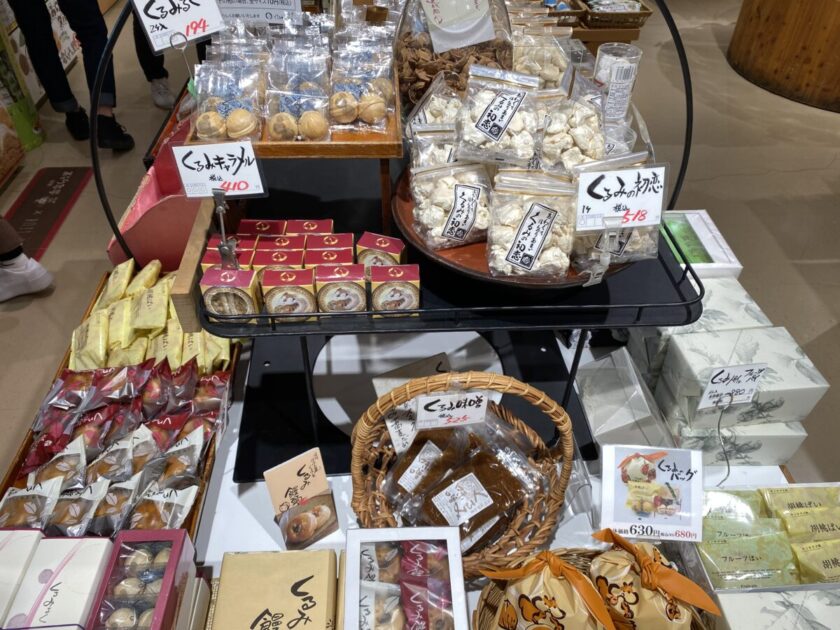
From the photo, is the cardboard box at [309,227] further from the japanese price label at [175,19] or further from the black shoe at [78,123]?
the black shoe at [78,123]

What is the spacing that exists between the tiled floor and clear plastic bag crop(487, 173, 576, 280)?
1413 mm

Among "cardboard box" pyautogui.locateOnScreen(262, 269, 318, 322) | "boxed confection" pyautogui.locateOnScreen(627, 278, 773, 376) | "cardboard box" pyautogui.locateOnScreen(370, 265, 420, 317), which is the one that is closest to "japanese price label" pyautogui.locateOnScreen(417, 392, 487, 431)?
"cardboard box" pyautogui.locateOnScreen(370, 265, 420, 317)

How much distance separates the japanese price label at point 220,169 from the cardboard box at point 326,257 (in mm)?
167

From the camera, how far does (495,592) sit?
1.25m

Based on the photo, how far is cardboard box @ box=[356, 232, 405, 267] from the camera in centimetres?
131

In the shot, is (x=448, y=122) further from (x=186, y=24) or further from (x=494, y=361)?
(x=494, y=361)

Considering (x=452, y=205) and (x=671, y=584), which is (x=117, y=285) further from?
(x=671, y=584)

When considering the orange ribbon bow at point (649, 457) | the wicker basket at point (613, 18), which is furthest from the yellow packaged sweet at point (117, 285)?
the wicker basket at point (613, 18)

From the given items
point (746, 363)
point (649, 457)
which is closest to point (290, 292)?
point (649, 457)

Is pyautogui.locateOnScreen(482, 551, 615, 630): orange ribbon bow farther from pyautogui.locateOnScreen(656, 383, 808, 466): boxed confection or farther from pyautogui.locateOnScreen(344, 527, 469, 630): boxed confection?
pyautogui.locateOnScreen(656, 383, 808, 466): boxed confection

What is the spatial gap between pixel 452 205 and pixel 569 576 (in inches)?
29.6

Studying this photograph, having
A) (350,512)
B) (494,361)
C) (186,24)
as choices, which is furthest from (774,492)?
(186,24)

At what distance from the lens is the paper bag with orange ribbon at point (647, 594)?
1.10 meters

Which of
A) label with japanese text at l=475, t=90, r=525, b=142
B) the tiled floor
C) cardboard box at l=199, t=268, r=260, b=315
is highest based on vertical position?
label with japanese text at l=475, t=90, r=525, b=142
